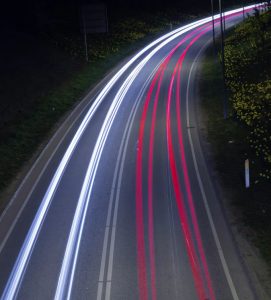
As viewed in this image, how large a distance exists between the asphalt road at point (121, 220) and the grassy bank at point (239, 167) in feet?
2.85

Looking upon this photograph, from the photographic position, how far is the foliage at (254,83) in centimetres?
2238

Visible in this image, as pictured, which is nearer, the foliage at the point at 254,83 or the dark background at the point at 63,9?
the foliage at the point at 254,83

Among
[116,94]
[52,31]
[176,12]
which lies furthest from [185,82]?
[176,12]

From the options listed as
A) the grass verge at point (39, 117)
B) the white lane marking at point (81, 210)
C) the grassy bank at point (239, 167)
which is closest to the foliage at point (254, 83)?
the grassy bank at point (239, 167)

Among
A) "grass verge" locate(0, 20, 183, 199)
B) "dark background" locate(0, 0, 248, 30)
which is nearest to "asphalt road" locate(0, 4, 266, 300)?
"grass verge" locate(0, 20, 183, 199)

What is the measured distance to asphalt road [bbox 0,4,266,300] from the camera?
44.0 feet

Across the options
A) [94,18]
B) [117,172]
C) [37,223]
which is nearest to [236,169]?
[117,172]

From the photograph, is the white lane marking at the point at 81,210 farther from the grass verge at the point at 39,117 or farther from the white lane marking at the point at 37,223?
the grass verge at the point at 39,117

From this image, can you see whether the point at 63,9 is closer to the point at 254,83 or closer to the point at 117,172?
the point at 254,83

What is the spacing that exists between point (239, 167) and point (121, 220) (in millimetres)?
6971

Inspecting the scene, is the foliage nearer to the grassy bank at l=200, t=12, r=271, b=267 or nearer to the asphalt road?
the grassy bank at l=200, t=12, r=271, b=267

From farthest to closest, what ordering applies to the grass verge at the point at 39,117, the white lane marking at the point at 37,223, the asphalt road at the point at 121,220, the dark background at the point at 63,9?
the dark background at the point at 63,9, the grass verge at the point at 39,117, the white lane marking at the point at 37,223, the asphalt road at the point at 121,220

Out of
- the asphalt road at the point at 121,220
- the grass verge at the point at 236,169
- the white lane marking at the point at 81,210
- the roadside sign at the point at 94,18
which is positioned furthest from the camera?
the roadside sign at the point at 94,18

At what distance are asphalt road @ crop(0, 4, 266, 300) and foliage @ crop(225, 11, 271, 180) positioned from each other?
290 cm
